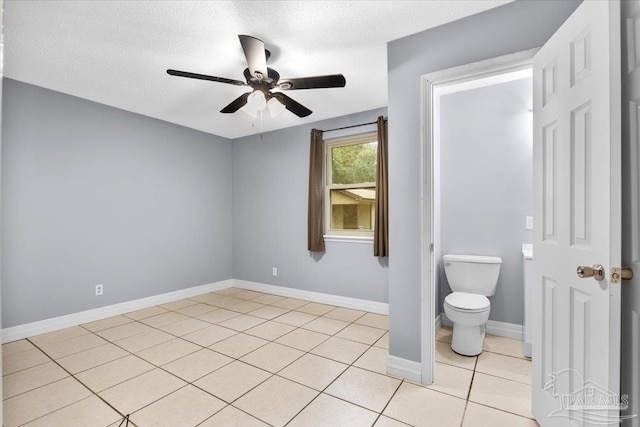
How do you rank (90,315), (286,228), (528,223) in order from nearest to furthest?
(528,223)
(90,315)
(286,228)

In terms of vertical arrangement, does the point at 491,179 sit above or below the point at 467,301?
above

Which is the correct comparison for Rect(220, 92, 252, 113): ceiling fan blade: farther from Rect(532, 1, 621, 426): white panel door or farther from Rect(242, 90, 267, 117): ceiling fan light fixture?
Rect(532, 1, 621, 426): white panel door

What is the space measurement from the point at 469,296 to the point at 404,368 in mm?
944

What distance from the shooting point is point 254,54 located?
2172 mm

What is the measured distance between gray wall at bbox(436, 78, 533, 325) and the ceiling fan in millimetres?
1584

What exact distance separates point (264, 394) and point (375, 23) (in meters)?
2.66

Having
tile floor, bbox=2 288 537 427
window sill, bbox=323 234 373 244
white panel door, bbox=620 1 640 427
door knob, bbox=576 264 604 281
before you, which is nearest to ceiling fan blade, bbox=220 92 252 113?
window sill, bbox=323 234 373 244

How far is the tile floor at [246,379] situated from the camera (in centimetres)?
190

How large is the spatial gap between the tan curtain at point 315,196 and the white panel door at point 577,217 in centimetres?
264

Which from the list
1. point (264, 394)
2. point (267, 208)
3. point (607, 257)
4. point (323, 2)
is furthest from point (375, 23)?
point (267, 208)

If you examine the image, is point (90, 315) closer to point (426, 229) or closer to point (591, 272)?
point (426, 229)

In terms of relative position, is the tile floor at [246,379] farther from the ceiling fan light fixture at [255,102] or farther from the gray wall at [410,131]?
the ceiling fan light fixture at [255,102]

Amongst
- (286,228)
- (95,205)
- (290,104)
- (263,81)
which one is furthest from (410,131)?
(95,205)

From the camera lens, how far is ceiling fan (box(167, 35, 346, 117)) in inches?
85.5
